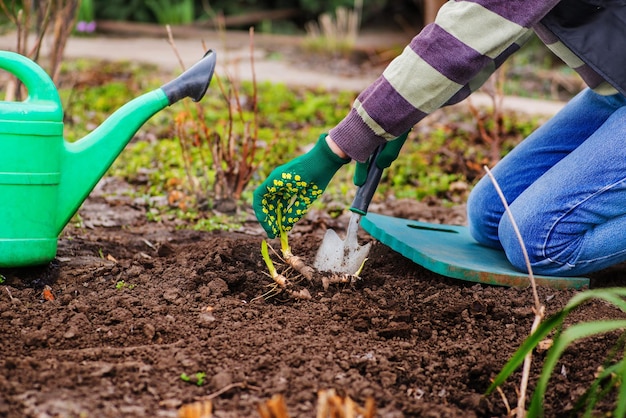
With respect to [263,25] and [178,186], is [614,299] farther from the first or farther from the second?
[263,25]

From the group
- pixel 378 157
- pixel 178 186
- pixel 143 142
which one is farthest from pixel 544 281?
pixel 143 142

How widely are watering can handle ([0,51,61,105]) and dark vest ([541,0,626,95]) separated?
1.24m

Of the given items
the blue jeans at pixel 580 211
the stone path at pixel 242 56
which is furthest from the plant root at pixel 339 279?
the stone path at pixel 242 56

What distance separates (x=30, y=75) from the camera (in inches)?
73.7

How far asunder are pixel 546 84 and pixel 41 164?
16.8ft

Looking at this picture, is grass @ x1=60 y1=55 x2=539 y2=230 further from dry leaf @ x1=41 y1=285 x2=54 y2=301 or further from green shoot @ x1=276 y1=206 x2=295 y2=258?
dry leaf @ x1=41 y1=285 x2=54 y2=301

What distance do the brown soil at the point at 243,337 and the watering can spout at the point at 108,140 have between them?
21cm

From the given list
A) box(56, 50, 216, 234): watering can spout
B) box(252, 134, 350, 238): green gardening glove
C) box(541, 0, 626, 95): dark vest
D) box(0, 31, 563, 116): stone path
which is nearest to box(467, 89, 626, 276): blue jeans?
box(541, 0, 626, 95): dark vest

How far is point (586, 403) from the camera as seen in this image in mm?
1462

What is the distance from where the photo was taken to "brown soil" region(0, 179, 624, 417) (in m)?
1.43

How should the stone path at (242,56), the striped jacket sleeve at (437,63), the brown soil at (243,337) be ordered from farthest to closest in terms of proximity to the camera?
the stone path at (242,56), the striped jacket sleeve at (437,63), the brown soil at (243,337)

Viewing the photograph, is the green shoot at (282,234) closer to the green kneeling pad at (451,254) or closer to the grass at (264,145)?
the green kneeling pad at (451,254)

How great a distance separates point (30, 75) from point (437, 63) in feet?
3.23

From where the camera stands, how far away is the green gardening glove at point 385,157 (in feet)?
6.53
